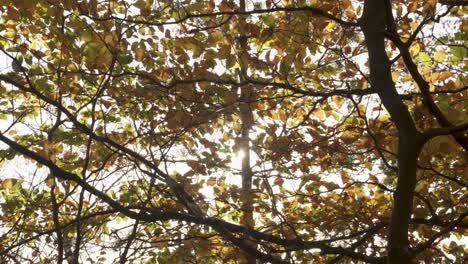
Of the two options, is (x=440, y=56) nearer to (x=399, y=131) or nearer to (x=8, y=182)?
(x=399, y=131)

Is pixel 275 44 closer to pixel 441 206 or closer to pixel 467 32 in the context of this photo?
pixel 467 32

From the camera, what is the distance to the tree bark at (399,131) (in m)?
2.62

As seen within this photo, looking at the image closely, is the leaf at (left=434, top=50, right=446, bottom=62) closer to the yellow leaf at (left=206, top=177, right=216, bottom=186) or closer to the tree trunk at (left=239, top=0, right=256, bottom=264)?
the tree trunk at (left=239, top=0, right=256, bottom=264)

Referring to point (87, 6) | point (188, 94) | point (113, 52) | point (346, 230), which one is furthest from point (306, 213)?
point (87, 6)

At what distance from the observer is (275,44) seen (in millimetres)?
4199

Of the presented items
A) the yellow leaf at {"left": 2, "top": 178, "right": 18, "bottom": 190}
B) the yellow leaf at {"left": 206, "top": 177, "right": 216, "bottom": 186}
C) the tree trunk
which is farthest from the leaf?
the yellow leaf at {"left": 2, "top": 178, "right": 18, "bottom": 190}

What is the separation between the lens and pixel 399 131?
8.80ft

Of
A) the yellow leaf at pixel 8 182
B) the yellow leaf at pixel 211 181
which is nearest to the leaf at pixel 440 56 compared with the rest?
the yellow leaf at pixel 211 181

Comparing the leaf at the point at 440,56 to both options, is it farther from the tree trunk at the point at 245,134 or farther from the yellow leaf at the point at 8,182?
the yellow leaf at the point at 8,182

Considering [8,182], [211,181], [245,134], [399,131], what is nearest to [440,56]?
[399,131]

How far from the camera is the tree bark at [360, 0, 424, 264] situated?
2.62m

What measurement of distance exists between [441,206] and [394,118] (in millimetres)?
2980

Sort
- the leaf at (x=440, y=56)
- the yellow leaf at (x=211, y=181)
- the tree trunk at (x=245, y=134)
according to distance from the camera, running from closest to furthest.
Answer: the leaf at (x=440, y=56), the tree trunk at (x=245, y=134), the yellow leaf at (x=211, y=181)

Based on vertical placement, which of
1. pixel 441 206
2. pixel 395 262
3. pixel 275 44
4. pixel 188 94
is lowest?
pixel 395 262
